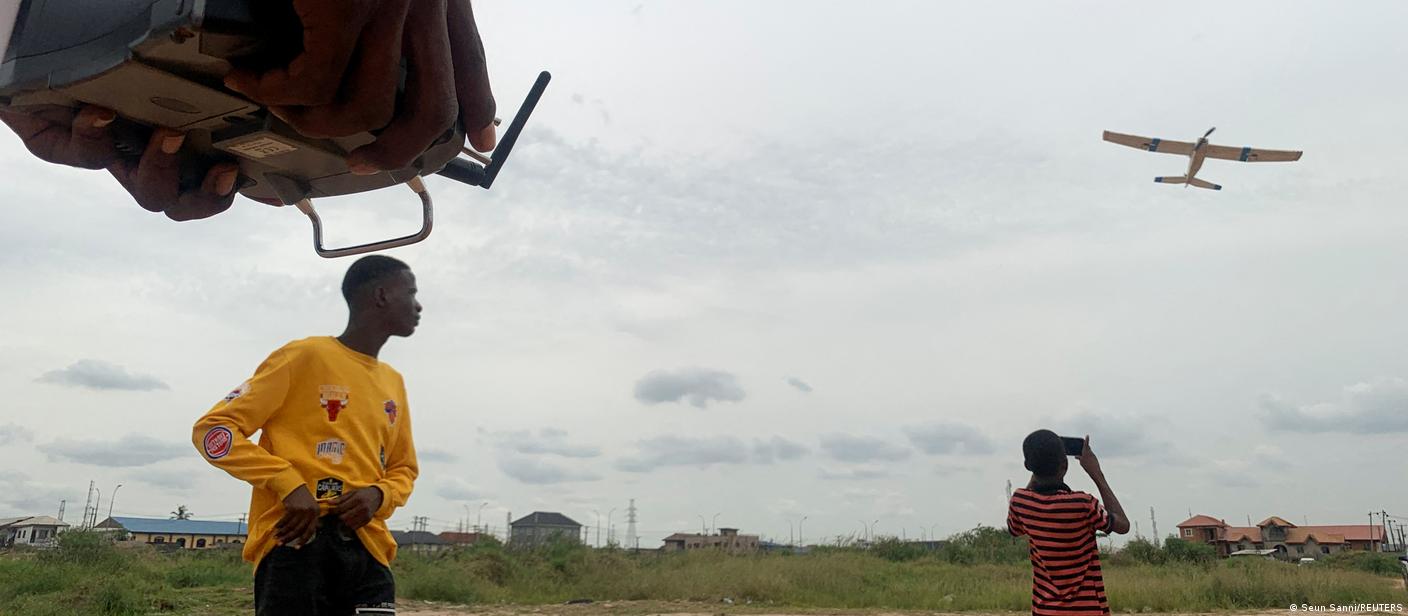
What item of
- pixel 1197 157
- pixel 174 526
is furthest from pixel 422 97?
pixel 174 526

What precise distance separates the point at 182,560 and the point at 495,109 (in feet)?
71.7

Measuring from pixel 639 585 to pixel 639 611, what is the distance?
3251 millimetres

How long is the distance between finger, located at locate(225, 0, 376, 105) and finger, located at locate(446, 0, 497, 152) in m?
0.23

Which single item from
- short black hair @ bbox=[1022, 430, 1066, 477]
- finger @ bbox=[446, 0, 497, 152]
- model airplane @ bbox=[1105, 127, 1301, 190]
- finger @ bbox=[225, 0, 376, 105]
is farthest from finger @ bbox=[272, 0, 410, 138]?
model airplane @ bbox=[1105, 127, 1301, 190]

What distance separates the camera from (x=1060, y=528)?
4.17m

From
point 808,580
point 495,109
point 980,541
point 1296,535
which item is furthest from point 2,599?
point 1296,535

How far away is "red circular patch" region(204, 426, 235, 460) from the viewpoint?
2283 millimetres

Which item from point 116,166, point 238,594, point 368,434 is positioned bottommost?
point 238,594

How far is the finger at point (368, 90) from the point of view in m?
1.06

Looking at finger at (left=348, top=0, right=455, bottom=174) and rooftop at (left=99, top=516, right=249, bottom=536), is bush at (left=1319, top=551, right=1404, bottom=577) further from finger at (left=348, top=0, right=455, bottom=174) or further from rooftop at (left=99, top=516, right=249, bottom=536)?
rooftop at (left=99, top=516, right=249, bottom=536)

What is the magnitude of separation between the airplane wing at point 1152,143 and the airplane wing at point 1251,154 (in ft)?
2.58

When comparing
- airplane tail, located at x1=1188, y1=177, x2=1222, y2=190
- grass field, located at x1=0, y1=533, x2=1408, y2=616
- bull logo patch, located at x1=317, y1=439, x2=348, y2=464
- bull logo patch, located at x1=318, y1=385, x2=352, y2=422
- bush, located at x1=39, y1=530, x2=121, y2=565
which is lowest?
grass field, located at x1=0, y1=533, x2=1408, y2=616

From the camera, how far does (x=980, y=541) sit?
30.1m

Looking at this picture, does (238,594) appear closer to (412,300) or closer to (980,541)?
(412,300)
